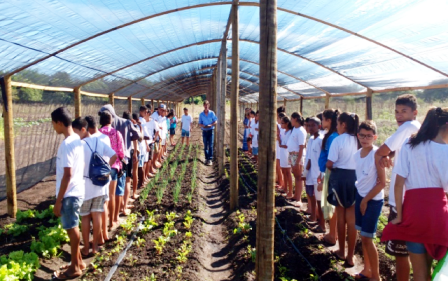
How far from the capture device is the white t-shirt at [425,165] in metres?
2.46

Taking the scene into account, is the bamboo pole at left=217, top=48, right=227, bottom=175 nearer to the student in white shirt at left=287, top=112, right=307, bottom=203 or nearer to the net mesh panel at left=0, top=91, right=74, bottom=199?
the student in white shirt at left=287, top=112, right=307, bottom=203

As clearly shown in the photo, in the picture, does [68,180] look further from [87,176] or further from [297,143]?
[297,143]

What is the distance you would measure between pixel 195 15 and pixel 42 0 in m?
3.19

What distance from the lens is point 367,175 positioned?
3365mm

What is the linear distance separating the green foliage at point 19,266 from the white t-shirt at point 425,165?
3.61 metres

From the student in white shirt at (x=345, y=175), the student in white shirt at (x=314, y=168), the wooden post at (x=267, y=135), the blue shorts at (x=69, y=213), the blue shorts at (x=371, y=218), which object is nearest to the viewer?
the wooden post at (x=267, y=135)

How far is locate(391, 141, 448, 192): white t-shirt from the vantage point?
246 centimetres

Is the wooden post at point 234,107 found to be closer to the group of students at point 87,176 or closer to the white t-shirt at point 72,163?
the group of students at point 87,176

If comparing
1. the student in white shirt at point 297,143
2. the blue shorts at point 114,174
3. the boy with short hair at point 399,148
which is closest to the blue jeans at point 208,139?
the student in white shirt at point 297,143

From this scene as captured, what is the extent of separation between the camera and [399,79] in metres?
6.89

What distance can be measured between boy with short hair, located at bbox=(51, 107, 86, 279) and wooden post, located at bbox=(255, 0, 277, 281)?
203cm

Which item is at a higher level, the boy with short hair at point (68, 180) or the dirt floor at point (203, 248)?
the boy with short hair at point (68, 180)

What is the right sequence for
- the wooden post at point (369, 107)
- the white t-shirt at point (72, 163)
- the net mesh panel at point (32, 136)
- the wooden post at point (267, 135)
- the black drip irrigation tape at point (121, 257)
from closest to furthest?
1. the wooden post at point (267, 135)
2. the white t-shirt at point (72, 163)
3. the black drip irrigation tape at point (121, 257)
4. the net mesh panel at point (32, 136)
5. the wooden post at point (369, 107)

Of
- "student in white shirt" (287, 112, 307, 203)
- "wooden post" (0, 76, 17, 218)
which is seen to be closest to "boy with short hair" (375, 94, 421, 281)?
"student in white shirt" (287, 112, 307, 203)
